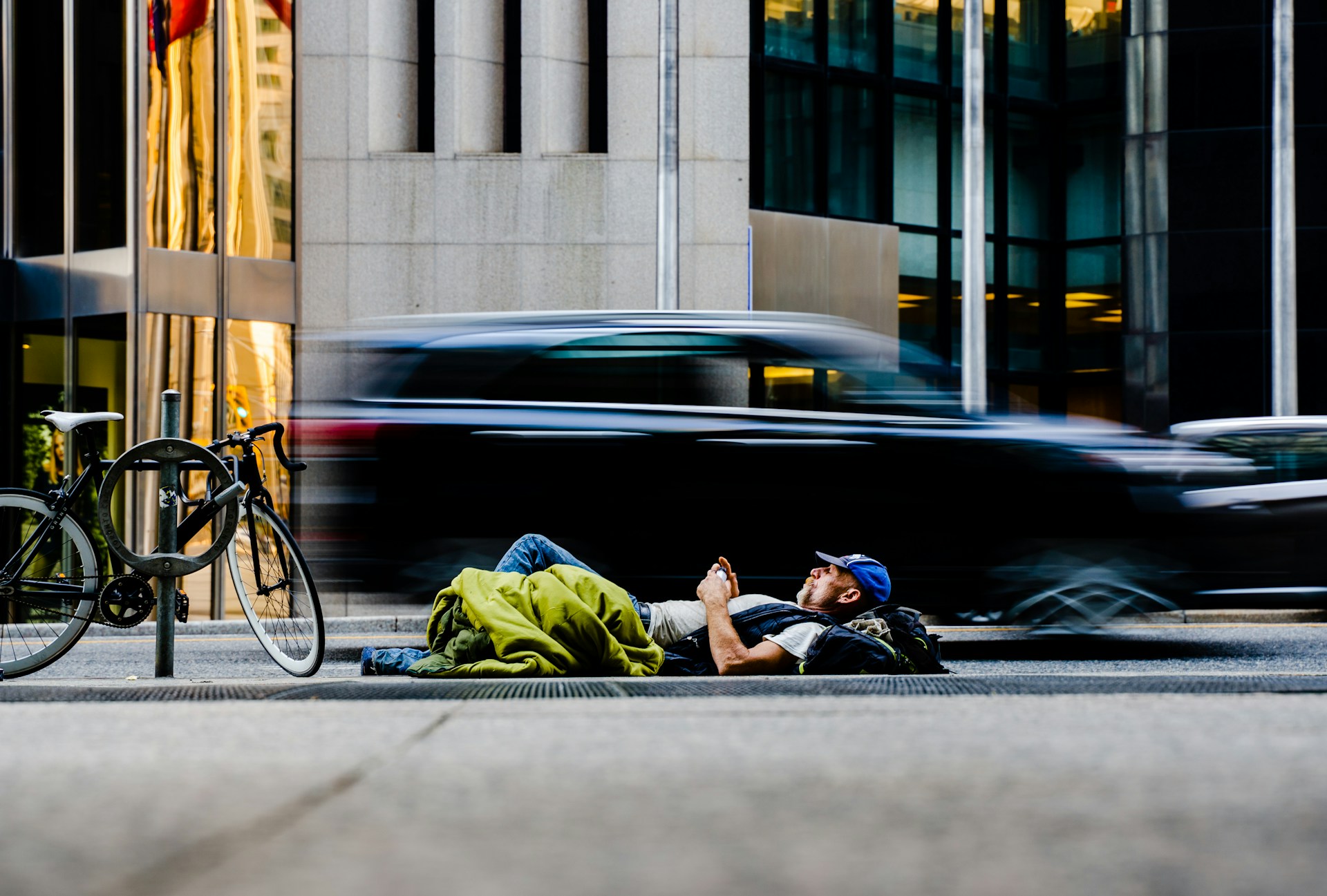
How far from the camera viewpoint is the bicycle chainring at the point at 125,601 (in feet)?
18.9

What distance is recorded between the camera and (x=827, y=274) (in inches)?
751

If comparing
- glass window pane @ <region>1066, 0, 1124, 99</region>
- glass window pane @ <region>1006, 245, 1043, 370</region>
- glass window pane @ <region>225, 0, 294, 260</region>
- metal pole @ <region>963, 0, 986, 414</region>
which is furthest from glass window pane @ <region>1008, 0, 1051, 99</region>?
glass window pane @ <region>225, 0, 294, 260</region>

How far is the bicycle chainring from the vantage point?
5773 mm

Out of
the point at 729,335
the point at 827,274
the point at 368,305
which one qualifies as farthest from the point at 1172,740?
the point at 827,274

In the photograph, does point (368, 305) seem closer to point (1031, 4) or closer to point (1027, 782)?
point (1031, 4)

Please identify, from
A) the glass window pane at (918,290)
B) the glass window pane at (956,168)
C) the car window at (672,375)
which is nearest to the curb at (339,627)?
the car window at (672,375)

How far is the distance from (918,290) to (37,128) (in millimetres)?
11733

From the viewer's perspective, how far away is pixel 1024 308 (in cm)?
2339

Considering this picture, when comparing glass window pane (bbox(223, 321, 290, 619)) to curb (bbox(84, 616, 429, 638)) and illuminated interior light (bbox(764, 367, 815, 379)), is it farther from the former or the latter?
illuminated interior light (bbox(764, 367, 815, 379))

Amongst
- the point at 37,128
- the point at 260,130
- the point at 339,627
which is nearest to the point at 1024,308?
the point at 260,130

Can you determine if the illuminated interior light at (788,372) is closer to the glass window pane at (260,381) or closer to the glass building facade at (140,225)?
the glass building facade at (140,225)

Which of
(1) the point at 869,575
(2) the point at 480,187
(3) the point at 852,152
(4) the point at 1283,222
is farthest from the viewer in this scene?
(3) the point at 852,152

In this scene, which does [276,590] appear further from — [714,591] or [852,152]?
[852,152]

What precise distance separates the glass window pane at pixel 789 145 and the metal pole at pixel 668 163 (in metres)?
4.51
